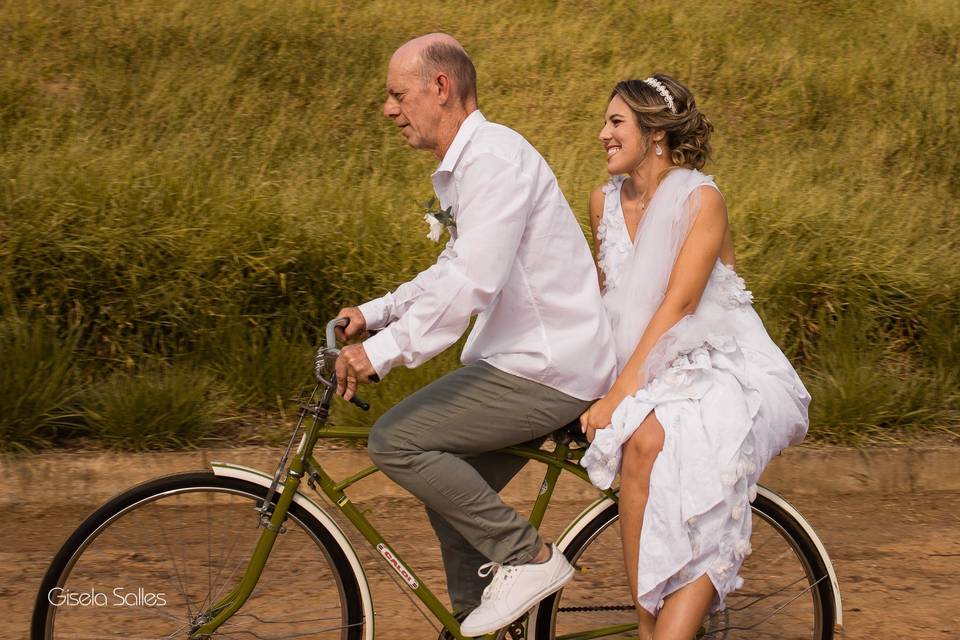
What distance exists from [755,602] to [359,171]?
5705mm

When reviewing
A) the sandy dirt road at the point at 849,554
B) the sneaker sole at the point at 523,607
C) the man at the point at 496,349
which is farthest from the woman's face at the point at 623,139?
the sandy dirt road at the point at 849,554

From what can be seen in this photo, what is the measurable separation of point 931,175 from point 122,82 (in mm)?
6484

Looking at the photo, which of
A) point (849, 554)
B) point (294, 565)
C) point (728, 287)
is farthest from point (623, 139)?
point (849, 554)

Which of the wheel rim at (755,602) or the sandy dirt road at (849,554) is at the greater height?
the wheel rim at (755,602)

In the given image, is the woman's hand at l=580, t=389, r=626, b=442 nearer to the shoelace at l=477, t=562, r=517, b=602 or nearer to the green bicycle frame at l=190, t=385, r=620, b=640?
the green bicycle frame at l=190, t=385, r=620, b=640

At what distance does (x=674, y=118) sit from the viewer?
361cm

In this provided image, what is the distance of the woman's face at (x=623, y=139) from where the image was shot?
3674mm

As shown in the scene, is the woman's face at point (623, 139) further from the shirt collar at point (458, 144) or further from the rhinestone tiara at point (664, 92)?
the shirt collar at point (458, 144)

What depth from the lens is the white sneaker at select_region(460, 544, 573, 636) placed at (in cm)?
316

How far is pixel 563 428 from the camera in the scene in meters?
3.34

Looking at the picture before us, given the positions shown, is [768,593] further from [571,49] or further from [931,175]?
[571,49]

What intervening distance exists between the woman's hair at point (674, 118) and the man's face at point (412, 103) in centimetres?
79

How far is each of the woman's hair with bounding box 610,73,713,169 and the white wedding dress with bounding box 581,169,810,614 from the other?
255 millimetres

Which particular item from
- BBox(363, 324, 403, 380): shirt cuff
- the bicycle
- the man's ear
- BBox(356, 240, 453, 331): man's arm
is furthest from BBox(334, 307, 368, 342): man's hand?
the man's ear
